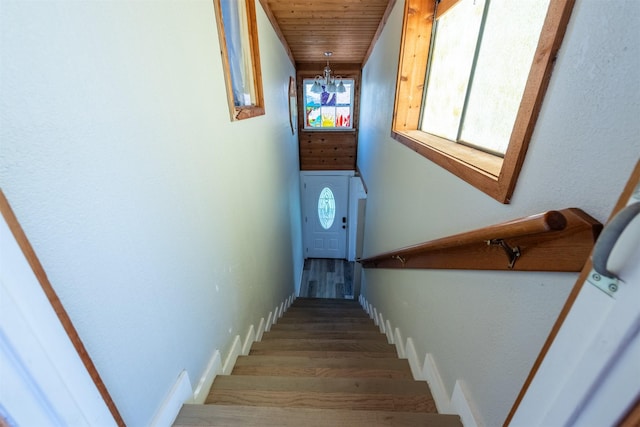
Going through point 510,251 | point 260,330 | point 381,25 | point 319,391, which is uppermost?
point 381,25

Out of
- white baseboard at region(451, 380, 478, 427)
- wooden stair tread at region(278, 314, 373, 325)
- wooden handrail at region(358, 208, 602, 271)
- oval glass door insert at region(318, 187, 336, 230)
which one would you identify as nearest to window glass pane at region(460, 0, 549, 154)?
wooden handrail at region(358, 208, 602, 271)

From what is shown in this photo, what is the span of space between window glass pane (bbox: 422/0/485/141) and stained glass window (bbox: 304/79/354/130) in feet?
11.6

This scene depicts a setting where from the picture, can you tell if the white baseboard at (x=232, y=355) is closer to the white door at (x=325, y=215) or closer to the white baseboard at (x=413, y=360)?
the white baseboard at (x=413, y=360)

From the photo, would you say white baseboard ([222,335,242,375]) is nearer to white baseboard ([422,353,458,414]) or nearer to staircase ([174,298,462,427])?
staircase ([174,298,462,427])

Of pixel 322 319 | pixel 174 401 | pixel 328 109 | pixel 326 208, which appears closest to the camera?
pixel 174 401

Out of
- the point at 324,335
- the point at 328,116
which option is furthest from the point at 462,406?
the point at 328,116

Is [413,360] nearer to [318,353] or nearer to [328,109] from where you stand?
[318,353]

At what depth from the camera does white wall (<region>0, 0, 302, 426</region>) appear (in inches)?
18.0

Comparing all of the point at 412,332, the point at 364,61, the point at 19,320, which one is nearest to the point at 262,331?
the point at 412,332

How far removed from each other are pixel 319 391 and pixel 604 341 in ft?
3.73

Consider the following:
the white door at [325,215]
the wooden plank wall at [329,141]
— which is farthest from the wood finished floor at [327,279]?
the wooden plank wall at [329,141]

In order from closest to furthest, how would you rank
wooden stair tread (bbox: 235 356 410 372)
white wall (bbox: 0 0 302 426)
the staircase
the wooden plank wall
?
white wall (bbox: 0 0 302 426)
the staircase
wooden stair tread (bbox: 235 356 410 372)
the wooden plank wall

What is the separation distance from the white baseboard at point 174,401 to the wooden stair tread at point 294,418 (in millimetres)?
32

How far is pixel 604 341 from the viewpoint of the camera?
383 millimetres
